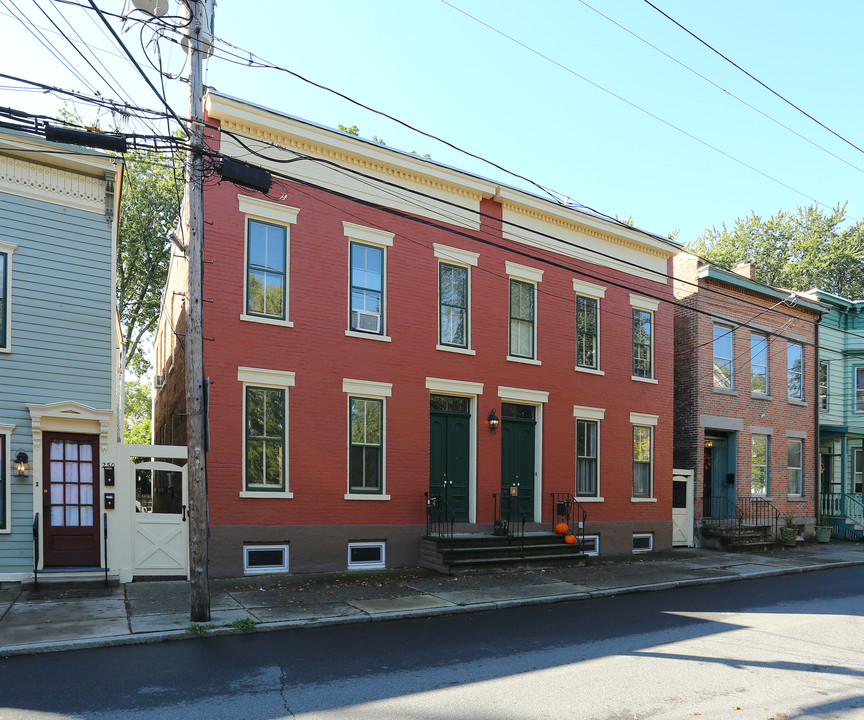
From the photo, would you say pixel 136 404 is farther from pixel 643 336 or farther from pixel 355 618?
pixel 355 618

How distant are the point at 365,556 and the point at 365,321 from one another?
4924mm

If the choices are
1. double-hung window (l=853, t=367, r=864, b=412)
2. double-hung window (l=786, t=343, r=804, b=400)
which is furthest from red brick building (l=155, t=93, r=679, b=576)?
double-hung window (l=853, t=367, r=864, b=412)

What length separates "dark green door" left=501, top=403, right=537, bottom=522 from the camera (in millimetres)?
17391

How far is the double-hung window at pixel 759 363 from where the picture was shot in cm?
2333

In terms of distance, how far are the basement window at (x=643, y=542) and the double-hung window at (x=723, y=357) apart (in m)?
5.29

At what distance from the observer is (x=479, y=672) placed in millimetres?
7797

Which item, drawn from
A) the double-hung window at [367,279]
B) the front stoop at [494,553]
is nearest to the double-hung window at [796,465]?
the front stoop at [494,553]

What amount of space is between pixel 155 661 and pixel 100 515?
222 inches

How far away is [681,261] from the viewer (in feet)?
73.4

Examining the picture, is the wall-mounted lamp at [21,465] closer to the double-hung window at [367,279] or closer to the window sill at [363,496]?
the window sill at [363,496]

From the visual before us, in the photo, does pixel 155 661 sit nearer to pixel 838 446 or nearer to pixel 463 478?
pixel 463 478

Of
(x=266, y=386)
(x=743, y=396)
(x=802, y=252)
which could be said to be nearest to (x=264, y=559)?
(x=266, y=386)

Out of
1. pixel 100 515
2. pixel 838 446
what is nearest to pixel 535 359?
pixel 100 515

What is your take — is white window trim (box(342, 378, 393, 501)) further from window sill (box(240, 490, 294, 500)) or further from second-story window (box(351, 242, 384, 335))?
window sill (box(240, 490, 294, 500))
